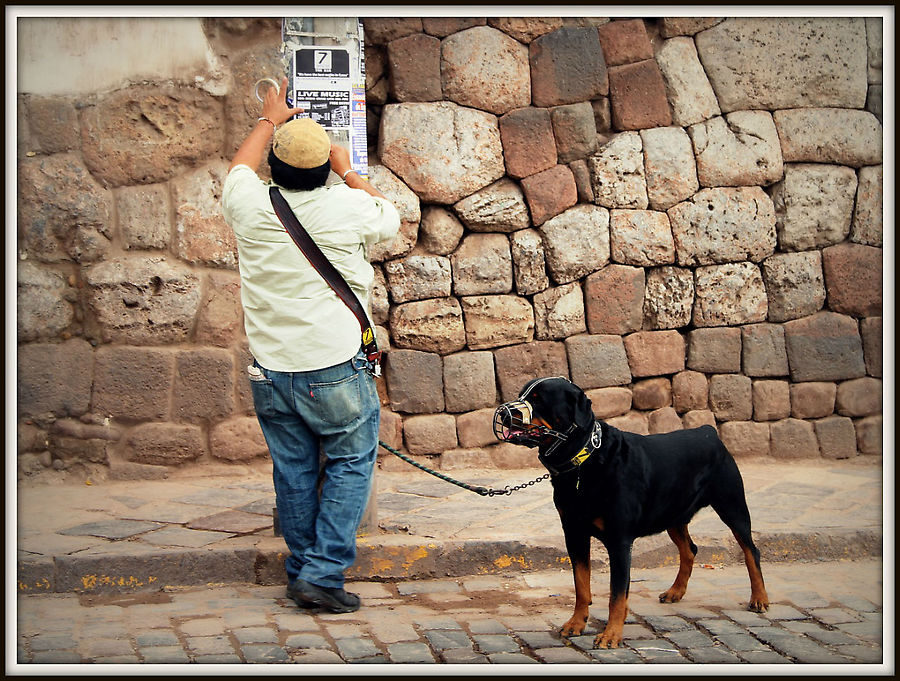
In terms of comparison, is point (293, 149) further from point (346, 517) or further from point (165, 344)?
point (165, 344)

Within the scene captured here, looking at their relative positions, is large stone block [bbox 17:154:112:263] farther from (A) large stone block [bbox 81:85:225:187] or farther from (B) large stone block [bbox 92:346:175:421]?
(B) large stone block [bbox 92:346:175:421]

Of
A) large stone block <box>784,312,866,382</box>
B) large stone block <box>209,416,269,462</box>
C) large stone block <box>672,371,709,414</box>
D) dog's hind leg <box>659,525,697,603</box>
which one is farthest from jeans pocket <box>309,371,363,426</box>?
large stone block <box>784,312,866,382</box>

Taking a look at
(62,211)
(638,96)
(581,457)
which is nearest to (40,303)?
(62,211)

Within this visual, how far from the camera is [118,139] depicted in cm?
657

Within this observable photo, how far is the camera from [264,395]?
442cm

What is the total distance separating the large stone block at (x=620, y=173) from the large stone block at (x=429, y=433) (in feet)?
6.27

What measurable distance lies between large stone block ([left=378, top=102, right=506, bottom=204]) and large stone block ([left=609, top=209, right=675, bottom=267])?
38.5 inches

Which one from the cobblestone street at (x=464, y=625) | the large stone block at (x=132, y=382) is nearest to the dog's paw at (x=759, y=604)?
the cobblestone street at (x=464, y=625)

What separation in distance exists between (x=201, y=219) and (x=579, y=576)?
3.75 meters

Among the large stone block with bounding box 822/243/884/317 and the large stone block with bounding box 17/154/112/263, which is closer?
the large stone block with bounding box 17/154/112/263

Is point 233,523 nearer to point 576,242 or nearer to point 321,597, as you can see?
point 321,597

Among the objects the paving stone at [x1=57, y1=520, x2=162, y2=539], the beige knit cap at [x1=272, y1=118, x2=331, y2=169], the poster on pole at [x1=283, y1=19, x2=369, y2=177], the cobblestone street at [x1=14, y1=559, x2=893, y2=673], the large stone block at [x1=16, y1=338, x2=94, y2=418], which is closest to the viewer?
the cobblestone street at [x1=14, y1=559, x2=893, y2=673]

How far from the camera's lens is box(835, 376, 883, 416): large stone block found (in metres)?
7.64

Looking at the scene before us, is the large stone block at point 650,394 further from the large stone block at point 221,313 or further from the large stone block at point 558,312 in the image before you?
the large stone block at point 221,313
